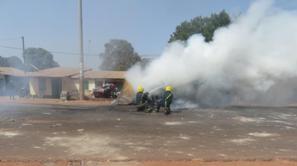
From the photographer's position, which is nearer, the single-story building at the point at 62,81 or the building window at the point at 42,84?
the single-story building at the point at 62,81

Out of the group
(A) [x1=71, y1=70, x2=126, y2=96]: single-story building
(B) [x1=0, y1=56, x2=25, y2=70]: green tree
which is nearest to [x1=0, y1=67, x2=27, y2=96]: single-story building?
(A) [x1=71, y1=70, x2=126, y2=96]: single-story building

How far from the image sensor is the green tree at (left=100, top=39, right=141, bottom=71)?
222 feet

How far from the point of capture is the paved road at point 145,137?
1046 centimetres

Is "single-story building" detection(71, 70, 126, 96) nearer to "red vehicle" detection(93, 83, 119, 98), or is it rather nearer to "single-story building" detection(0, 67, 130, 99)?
"single-story building" detection(0, 67, 130, 99)

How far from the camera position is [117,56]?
7106 centimetres

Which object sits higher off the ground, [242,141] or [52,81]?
[52,81]

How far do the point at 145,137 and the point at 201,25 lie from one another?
117ft

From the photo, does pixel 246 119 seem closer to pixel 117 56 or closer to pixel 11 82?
pixel 11 82

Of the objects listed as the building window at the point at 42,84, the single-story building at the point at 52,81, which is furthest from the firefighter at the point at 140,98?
the building window at the point at 42,84

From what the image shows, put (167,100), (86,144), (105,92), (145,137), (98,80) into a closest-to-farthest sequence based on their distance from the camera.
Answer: (86,144) < (145,137) < (167,100) < (105,92) < (98,80)

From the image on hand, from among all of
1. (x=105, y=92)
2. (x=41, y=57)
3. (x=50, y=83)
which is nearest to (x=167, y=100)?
(x=105, y=92)

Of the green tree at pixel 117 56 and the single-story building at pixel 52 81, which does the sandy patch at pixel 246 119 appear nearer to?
the single-story building at pixel 52 81

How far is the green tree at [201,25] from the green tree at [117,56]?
18.8 metres

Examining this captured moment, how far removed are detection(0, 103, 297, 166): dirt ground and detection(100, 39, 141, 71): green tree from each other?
4845cm
